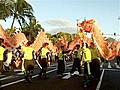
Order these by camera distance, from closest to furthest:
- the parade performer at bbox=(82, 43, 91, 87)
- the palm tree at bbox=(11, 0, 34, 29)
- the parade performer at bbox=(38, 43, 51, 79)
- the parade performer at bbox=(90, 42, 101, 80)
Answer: the parade performer at bbox=(82, 43, 91, 87)
the parade performer at bbox=(90, 42, 101, 80)
the parade performer at bbox=(38, 43, 51, 79)
the palm tree at bbox=(11, 0, 34, 29)

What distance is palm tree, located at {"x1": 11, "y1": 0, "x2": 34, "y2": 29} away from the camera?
126ft

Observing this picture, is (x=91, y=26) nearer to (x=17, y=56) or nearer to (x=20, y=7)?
(x=17, y=56)

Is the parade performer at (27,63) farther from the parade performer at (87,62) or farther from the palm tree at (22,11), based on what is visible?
the palm tree at (22,11)

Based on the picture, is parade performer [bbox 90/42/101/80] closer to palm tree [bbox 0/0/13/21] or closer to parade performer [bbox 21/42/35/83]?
parade performer [bbox 21/42/35/83]

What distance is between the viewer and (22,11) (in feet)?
130

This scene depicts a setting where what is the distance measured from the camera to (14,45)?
2277 cm

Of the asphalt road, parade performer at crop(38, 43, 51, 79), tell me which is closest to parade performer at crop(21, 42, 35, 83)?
the asphalt road

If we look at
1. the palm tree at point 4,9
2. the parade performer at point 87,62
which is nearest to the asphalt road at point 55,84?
the parade performer at point 87,62

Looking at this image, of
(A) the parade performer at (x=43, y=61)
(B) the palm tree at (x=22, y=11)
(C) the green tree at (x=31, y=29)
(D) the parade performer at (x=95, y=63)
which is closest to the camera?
(D) the parade performer at (x=95, y=63)

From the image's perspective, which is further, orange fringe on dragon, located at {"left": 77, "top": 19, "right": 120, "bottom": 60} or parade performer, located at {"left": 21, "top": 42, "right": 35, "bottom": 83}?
parade performer, located at {"left": 21, "top": 42, "right": 35, "bottom": 83}

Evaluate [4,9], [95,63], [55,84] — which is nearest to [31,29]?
[4,9]

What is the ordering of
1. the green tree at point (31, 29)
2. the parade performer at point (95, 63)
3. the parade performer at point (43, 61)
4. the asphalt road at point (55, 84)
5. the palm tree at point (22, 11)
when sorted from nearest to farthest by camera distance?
the asphalt road at point (55, 84) → the parade performer at point (95, 63) → the parade performer at point (43, 61) → the palm tree at point (22, 11) → the green tree at point (31, 29)

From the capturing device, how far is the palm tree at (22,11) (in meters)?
38.4

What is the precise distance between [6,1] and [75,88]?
70.1ft
